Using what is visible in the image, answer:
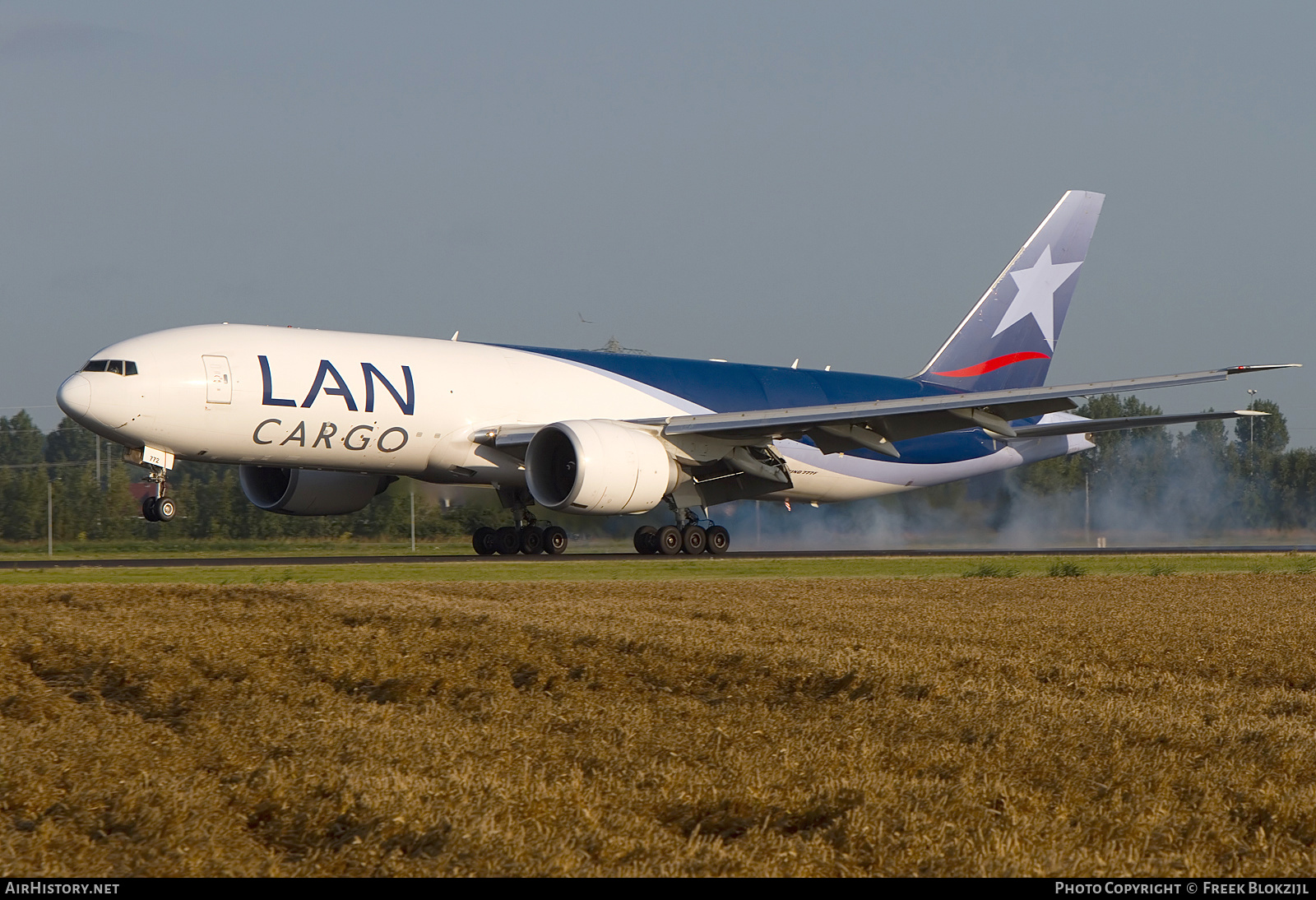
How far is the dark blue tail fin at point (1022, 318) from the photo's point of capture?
99.1 feet

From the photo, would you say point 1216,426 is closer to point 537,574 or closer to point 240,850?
point 537,574

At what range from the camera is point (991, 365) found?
30.3 metres

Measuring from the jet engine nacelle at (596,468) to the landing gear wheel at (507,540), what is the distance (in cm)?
276

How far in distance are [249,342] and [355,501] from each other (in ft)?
16.9

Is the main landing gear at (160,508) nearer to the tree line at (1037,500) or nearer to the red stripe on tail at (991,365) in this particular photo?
the tree line at (1037,500)

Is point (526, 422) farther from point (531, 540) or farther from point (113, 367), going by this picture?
point (113, 367)

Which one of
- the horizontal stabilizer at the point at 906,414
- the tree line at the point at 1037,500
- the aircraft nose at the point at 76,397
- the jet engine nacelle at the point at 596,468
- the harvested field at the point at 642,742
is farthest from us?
the tree line at the point at 1037,500

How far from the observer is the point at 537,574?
1705 cm

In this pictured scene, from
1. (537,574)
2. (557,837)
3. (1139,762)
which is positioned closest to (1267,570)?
(537,574)

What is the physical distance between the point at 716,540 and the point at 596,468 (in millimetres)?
3983

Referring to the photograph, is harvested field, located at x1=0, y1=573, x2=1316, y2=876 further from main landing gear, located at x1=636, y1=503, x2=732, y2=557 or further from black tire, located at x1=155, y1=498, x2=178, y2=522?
main landing gear, located at x1=636, y1=503, x2=732, y2=557

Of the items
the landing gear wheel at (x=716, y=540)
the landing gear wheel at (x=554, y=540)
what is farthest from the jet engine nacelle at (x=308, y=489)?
the landing gear wheel at (x=716, y=540)

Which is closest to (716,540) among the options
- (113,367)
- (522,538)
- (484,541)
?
(522,538)

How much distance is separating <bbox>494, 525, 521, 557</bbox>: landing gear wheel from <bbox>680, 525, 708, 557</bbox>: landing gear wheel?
3.15m
